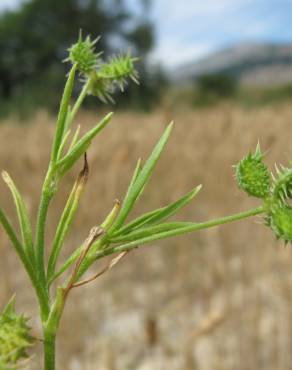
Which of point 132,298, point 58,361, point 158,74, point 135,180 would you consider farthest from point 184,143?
point 158,74

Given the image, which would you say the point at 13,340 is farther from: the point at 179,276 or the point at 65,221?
the point at 179,276

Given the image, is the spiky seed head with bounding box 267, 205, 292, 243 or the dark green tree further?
the dark green tree

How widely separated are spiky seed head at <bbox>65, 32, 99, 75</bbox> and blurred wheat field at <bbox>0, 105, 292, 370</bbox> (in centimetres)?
126

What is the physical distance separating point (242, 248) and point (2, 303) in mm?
1456

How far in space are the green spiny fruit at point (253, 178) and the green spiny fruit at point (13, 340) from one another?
0.14m

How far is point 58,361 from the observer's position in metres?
2.47

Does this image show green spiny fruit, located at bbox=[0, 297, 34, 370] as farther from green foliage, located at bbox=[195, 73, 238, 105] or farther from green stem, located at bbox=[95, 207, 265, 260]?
green foliage, located at bbox=[195, 73, 238, 105]

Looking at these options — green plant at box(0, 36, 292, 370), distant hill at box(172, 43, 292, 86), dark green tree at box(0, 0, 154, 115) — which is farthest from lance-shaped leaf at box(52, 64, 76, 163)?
distant hill at box(172, 43, 292, 86)

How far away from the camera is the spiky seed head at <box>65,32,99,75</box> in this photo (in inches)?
18.6

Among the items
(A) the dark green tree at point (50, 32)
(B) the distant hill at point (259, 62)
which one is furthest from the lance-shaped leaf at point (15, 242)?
(B) the distant hill at point (259, 62)

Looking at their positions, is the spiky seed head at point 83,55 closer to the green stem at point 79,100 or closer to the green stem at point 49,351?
the green stem at point 79,100

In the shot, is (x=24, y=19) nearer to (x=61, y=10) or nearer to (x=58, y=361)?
(x=61, y=10)

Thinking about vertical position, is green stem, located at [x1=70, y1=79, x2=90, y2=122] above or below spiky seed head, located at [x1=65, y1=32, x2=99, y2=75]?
below

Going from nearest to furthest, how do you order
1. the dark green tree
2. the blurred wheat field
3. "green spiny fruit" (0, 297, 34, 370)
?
1. "green spiny fruit" (0, 297, 34, 370)
2. the blurred wheat field
3. the dark green tree
